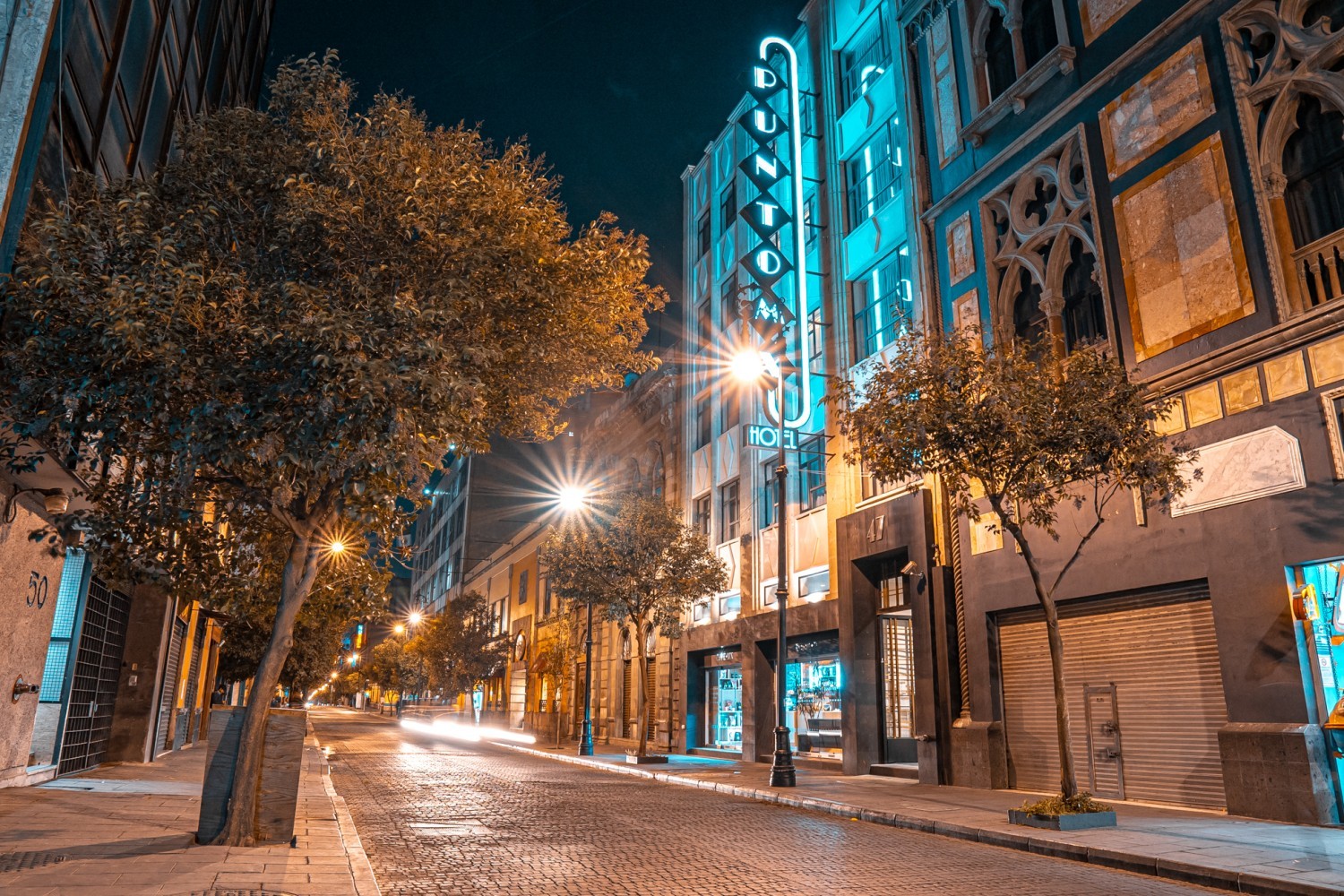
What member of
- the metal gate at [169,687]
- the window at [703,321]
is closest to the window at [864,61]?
the window at [703,321]

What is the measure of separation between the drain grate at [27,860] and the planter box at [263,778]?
4.70 feet

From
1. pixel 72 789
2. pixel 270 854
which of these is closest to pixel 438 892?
pixel 270 854

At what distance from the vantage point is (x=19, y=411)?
28.7ft

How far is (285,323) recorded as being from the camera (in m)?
8.71

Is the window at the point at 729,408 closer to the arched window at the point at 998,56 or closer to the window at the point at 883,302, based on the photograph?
the window at the point at 883,302

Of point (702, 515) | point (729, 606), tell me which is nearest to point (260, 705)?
point (729, 606)

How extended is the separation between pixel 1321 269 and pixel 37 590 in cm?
1862

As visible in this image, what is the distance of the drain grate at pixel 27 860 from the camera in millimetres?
7389

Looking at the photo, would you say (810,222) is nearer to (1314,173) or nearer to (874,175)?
(874,175)

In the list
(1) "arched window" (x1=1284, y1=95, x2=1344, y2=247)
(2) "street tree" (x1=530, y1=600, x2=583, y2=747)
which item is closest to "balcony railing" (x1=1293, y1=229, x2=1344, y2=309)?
(1) "arched window" (x1=1284, y1=95, x2=1344, y2=247)

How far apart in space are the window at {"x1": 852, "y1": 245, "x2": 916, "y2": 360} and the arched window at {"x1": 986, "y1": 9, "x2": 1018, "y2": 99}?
3.94 m

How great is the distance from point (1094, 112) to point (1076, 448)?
759 centimetres

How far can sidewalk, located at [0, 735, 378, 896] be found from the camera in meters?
7.02

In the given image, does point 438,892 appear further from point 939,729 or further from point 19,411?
point 939,729
